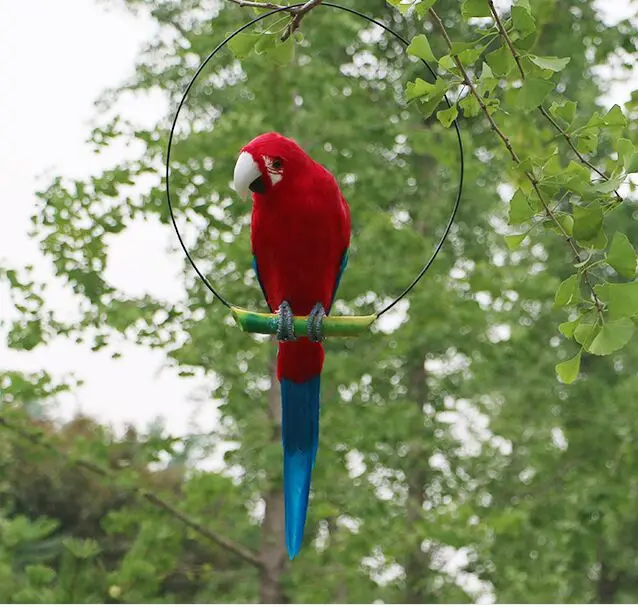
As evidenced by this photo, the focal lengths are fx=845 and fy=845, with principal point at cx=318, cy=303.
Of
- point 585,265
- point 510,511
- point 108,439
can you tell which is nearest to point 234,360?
point 108,439

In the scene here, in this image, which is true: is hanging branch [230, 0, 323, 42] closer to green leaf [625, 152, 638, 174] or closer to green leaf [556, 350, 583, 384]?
green leaf [625, 152, 638, 174]

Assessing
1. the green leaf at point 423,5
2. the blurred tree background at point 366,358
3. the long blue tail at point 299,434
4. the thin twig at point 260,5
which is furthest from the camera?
the blurred tree background at point 366,358

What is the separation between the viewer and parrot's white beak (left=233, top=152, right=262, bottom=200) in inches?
54.6

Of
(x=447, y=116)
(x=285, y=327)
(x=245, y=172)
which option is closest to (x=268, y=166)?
(x=245, y=172)

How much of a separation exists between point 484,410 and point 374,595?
120 centimetres

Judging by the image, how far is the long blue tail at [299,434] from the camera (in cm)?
157

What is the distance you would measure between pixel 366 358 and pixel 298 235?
1866mm

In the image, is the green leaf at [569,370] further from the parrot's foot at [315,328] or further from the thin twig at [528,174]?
the parrot's foot at [315,328]

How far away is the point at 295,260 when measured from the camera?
4.91 ft

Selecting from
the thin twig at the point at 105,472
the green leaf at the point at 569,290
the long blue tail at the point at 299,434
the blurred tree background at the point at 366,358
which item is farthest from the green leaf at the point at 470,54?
the thin twig at the point at 105,472

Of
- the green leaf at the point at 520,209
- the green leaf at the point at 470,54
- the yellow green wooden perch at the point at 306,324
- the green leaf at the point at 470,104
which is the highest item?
the green leaf at the point at 470,104

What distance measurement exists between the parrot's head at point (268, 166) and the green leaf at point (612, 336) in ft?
2.10

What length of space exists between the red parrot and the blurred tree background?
1185 mm

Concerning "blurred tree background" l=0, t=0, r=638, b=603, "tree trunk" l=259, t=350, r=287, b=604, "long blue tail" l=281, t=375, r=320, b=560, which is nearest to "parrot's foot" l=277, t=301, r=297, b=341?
"long blue tail" l=281, t=375, r=320, b=560
